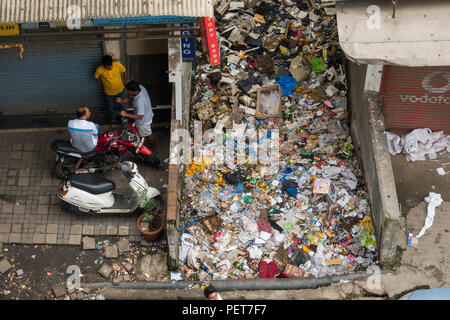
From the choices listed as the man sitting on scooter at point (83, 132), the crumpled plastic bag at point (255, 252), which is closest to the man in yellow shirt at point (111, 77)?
the man sitting on scooter at point (83, 132)

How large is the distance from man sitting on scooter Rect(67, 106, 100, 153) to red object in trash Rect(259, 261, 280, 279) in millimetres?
3101

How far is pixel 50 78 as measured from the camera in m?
9.91

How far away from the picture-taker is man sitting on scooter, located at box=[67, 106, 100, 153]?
872cm

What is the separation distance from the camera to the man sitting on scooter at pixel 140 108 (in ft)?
28.8

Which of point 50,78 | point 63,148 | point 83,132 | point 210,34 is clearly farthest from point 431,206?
point 50,78

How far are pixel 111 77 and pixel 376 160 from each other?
13.9ft

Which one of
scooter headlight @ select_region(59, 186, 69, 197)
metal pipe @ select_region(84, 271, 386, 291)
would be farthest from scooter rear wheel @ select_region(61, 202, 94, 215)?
metal pipe @ select_region(84, 271, 386, 291)

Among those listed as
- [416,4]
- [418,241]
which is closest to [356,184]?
[418,241]

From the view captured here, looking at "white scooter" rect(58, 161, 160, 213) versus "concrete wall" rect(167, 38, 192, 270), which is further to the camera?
"white scooter" rect(58, 161, 160, 213)

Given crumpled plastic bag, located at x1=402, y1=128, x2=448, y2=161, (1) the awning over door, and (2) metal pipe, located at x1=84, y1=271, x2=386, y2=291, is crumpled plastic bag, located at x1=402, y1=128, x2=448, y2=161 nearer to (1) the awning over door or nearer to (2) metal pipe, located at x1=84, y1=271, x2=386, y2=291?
(2) metal pipe, located at x1=84, y1=271, x2=386, y2=291

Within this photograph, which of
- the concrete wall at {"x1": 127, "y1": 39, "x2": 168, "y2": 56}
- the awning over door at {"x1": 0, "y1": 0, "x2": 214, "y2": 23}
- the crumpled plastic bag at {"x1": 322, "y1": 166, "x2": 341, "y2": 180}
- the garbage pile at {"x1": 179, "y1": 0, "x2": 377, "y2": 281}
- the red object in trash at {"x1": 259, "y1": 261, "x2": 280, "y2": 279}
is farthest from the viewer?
the concrete wall at {"x1": 127, "y1": 39, "x2": 168, "y2": 56}

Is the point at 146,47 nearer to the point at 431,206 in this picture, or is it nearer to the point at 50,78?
the point at 50,78

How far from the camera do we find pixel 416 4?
7.73m

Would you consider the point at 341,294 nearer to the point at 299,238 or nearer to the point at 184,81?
the point at 299,238
